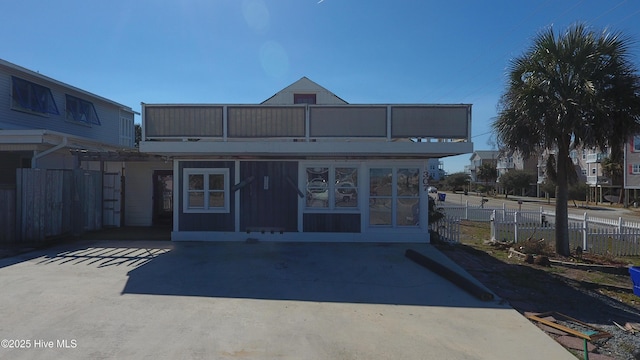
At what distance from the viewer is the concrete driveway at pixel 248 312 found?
13.9ft

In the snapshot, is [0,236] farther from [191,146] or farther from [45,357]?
[45,357]

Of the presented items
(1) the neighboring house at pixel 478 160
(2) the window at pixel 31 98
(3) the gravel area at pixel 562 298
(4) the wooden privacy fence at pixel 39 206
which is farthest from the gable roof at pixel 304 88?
(1) the neighboring house at pixel 478 160

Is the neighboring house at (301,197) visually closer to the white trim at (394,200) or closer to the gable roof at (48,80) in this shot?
the white trim at (394,200)

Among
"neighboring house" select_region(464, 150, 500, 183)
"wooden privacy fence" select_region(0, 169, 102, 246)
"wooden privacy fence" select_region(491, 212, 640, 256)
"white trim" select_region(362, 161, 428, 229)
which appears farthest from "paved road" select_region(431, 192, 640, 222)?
"neighboring house" select_region(464, 150, 500, 183)

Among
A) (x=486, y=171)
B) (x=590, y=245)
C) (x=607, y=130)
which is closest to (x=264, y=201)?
(x=607, y=130)

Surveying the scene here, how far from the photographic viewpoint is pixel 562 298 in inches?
257

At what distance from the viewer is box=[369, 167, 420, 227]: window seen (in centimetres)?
1099

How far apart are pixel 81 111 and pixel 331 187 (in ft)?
50.0

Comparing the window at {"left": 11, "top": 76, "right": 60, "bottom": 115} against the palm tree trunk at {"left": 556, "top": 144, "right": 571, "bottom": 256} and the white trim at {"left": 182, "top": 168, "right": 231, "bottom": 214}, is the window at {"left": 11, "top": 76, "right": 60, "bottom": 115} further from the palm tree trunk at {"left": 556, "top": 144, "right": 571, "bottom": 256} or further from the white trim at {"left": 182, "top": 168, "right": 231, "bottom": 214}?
the palm tree trunk at {"left": 556, "top": 144, "right": 571, "bottom": 256}

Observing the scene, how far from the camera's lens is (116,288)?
6.44 metres

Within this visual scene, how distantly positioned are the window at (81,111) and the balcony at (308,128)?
37.6ft

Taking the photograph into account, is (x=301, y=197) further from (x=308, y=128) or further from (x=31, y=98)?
(x=31, y=98)

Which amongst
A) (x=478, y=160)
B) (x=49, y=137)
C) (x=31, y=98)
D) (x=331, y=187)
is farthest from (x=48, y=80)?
(x=478, y=160)

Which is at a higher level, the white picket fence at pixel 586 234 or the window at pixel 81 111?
the window at pixel 81 111
